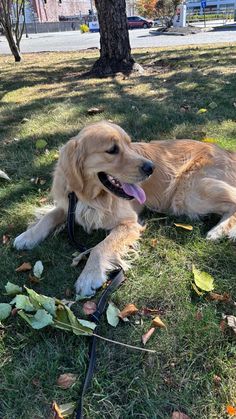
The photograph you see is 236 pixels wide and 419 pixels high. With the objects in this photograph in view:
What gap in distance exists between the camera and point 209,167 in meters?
3.45

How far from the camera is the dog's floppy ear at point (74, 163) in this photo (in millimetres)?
2801

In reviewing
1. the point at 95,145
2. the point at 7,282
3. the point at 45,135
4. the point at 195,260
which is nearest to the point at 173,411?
the point at 195,260

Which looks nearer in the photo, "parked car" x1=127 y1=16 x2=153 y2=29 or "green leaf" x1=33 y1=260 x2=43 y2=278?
"green leaf" x1=33 y1=260 x2=43 y2=278

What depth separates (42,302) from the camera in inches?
87.8

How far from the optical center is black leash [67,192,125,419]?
190cm

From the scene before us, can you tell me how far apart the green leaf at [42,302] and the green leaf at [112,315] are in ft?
1.12

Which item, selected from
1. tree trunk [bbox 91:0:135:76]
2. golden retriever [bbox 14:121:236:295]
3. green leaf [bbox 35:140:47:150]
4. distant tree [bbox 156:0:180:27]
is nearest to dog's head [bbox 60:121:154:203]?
golden retriever [bbox 14:121:236:295]

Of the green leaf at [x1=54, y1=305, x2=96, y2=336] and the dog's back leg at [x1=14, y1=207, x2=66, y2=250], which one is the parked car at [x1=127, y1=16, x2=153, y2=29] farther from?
the green leaf at [x1=54, y1=305, x2=96, y2=336]

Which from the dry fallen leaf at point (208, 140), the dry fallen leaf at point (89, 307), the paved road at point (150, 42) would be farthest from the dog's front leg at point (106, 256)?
the paved road at point (150, 42)

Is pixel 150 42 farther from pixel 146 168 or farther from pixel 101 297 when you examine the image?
pixel 101 297

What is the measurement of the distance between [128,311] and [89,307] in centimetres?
26

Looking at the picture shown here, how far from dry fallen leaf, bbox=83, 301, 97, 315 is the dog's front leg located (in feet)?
0.36

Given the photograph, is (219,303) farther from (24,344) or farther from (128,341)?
(24,344)

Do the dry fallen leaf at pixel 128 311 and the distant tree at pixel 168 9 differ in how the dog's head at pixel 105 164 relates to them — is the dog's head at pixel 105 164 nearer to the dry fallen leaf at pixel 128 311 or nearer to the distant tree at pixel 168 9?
the dry fallen leaf at pixel 128 311
